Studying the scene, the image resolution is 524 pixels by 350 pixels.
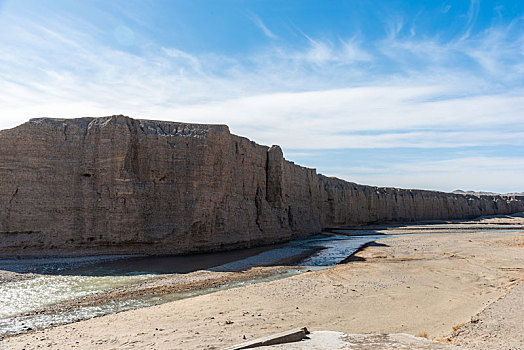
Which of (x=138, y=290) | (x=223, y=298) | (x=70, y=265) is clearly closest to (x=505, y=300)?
(x=223, y=298)

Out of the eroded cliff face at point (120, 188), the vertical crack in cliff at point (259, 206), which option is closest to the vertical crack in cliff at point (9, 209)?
the eroded cliff face at point (120, 188)

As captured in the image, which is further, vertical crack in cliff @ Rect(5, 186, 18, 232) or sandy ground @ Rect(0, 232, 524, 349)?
vertical crack in cliff @ Rect(5, 186, 18, 232)

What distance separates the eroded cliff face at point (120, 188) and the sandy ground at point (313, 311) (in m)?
9.19

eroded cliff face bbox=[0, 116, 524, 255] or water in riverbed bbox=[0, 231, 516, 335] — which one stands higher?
eroded cliff face bbox=[0, 116, 524, 255]

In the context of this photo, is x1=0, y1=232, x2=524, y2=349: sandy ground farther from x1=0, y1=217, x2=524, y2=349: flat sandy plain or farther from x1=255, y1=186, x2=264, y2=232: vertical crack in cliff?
x1=255, y1=186, x2=264, y2=232: vertical crack in cliff

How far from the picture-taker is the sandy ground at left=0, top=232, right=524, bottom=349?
7703 mm

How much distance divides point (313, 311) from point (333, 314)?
1.78 feet

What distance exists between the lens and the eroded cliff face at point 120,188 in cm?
1931

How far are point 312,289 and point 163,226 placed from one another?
10.9 metres

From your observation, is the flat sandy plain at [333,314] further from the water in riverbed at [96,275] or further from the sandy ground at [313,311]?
the water in riverbed at [96,275]

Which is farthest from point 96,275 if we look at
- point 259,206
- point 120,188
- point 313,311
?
point 259,206

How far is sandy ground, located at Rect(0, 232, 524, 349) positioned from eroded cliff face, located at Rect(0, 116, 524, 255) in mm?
9193

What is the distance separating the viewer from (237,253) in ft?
73.4

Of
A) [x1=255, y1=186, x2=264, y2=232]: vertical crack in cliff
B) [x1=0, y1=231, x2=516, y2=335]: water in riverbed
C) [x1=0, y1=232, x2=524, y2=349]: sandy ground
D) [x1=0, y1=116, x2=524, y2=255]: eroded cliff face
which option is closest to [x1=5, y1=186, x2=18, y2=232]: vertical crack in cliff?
[x1=0, y1=116, x2=524, y2=255]: eroded cliff face
